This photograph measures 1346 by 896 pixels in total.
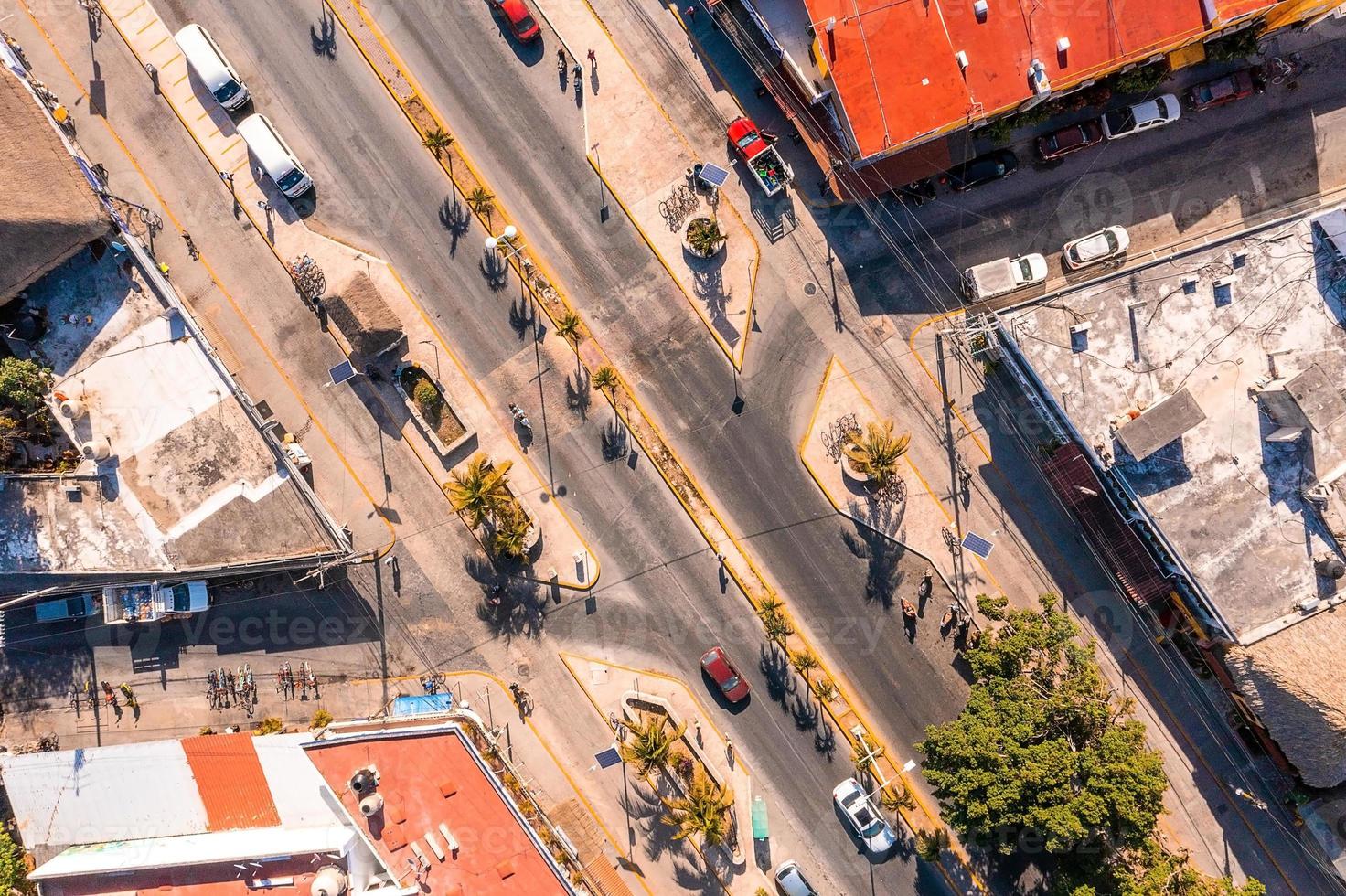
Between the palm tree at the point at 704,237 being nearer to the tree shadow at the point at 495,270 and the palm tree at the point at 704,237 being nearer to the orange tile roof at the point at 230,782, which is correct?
the tree shadow at the point at 495,270

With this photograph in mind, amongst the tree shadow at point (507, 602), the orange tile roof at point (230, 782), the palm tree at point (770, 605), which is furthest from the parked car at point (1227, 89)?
the orange tile roof at point (230, 782)

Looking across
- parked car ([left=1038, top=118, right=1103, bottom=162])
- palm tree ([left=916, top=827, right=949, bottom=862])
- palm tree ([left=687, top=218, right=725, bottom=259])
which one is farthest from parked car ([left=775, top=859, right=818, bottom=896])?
parked car ([left=1038, top=118, right=1103, bottom=162])

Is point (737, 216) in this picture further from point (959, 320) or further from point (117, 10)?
point (117, 10)

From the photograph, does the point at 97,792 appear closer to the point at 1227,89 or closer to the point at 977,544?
the point at 977,544

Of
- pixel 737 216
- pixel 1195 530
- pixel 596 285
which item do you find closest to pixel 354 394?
pixel 596 285

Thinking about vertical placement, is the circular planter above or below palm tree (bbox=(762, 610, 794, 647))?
above

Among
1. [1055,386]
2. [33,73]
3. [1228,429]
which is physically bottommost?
[1228,429]

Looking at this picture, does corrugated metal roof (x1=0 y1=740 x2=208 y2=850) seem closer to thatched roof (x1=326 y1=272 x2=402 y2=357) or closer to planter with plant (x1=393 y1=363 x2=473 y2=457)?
planter with plant (x1=393 y1=363 x2=473 y2=457)
